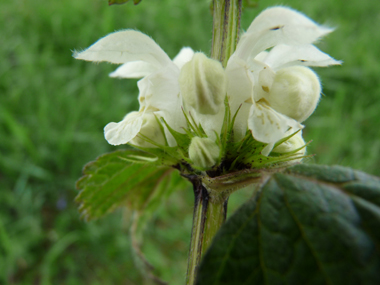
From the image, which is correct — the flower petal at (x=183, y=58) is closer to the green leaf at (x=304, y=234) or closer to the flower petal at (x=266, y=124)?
the flower petal at (x=266, y=124)

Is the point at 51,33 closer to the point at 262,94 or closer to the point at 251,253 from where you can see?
the point at 262,94

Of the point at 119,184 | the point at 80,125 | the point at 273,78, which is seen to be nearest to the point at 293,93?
the point at 273,78

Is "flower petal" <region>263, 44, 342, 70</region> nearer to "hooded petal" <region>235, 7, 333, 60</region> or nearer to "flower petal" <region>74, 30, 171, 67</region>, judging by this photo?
"hooded petal" <region>235, 7, 333, 60</region>

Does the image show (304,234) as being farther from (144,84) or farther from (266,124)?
(144,84)

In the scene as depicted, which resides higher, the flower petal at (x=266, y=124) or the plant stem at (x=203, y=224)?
the flower petal at (x=266, y=124)

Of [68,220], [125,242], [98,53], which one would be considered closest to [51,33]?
[68,220]

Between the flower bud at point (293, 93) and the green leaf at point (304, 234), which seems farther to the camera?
the flower bud at point (293, 93)

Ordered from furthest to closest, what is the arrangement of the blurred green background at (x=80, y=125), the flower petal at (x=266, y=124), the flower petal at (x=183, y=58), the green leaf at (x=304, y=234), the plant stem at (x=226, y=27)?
the blurred green background at (x=80, y=125)
the flower petal at (x=183, y=58)
the plant stem at (x=226, y=27)
the flower petal at (x=266, y=124)
the green leaf at (x=304, y=234)

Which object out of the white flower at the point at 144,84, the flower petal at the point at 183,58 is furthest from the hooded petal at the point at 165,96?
the flower petal at the point at 183,58
